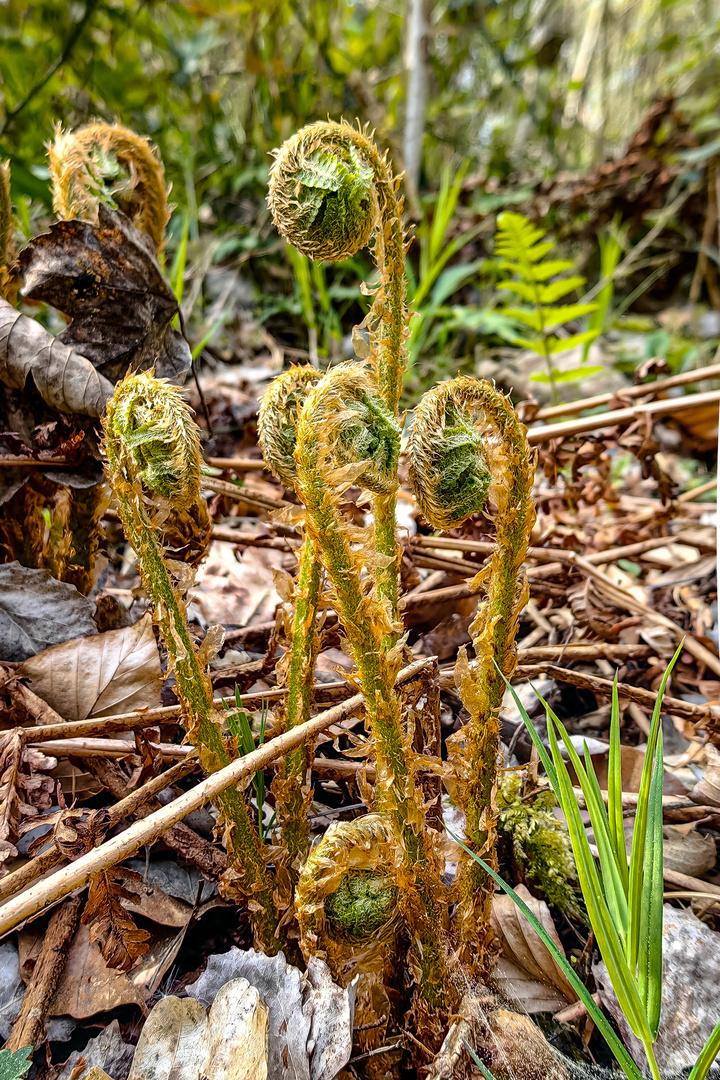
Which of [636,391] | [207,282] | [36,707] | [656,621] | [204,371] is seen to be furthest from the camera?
[207,282]

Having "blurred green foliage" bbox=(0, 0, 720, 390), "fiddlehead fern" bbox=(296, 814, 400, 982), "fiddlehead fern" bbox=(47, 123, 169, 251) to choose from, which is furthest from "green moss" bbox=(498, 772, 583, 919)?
"blurred green foliage" bbox=(0, 0, 720, 390)

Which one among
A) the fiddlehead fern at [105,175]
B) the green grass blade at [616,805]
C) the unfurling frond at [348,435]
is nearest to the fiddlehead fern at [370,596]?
the unfurling frond at [348,435]

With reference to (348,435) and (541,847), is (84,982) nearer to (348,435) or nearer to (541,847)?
(541,847)

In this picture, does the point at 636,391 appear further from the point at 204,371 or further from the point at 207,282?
the point at 207,282

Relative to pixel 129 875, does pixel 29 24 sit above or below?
above

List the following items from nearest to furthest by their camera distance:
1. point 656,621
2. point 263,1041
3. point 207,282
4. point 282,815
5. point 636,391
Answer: point 263,1041 → point 282,815 → point 656,621 → point 636,391 → point 207,282

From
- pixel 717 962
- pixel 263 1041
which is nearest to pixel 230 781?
pixel 263 1041
